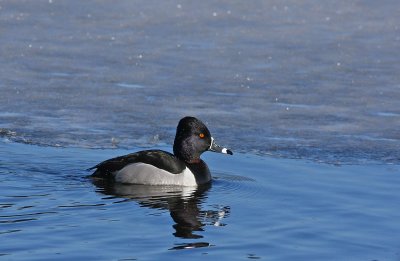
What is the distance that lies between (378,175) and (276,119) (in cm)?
240

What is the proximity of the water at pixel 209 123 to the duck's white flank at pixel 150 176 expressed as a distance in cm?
17

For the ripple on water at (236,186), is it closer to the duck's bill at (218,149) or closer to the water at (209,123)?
the water at (209,123)

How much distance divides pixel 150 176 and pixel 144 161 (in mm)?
181

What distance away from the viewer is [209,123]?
12.5 metres

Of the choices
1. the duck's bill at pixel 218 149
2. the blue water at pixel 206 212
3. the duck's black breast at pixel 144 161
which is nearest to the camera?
the blue water at pixel 206 212

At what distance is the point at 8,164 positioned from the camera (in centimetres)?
1067

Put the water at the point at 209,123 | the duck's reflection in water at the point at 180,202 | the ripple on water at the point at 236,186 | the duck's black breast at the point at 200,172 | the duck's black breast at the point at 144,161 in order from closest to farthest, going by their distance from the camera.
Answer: the water at the point at 209,123 < the duck's reflection in water at the point at 180,202 < the ripple on water at the point at 236,186 < the duck's black breast at the point at 144,161 < the duck's black breast at the point at 200,172

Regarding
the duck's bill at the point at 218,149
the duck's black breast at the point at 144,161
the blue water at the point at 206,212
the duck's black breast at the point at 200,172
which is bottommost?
the blue water at the point at 206,212

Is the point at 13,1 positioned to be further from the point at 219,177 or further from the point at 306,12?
the point at 219,177

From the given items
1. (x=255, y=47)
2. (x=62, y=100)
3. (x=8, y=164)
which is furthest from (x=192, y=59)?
(x=8, y=164)

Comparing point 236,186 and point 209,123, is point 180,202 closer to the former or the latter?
point 236,186

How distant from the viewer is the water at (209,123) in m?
8.42

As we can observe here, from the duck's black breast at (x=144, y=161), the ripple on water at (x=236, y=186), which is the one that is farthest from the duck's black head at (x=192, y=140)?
the ripple on water at (x=236, y=186)

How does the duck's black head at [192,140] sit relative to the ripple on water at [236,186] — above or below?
above
